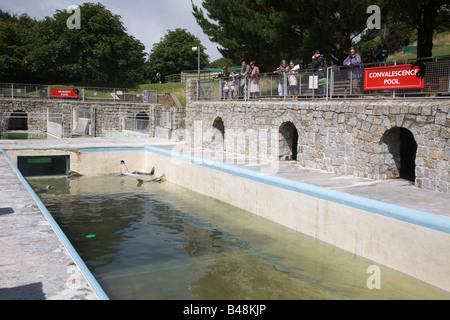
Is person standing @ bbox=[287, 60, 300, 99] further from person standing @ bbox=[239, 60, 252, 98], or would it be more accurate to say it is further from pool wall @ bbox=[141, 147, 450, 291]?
pool wall @ bbox=[141, 147, 450, 291]

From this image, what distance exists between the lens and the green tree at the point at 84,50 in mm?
54812

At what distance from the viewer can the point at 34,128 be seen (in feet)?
129

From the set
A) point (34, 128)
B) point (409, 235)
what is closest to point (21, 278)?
point (409, 235)

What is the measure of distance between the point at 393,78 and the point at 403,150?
10.6 feet

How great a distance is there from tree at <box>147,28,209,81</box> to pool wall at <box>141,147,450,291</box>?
55.8m

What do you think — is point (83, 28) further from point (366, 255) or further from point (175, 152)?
point (366, 255)

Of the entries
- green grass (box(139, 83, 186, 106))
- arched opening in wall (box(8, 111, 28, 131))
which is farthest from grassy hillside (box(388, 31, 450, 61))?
arched opening in wall (box(8, 111, 28, 131))

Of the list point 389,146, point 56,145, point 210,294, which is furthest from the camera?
point 56,145

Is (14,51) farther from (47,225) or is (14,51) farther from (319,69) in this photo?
(47,225)

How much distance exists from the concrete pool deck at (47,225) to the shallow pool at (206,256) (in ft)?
4.84

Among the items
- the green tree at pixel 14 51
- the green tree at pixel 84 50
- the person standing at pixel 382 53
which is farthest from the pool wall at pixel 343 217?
the green tree at pixel 14 51

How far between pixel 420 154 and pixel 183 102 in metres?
39.7

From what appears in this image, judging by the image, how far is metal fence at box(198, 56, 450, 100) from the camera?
455 inches

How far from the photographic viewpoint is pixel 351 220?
32.2 feet
